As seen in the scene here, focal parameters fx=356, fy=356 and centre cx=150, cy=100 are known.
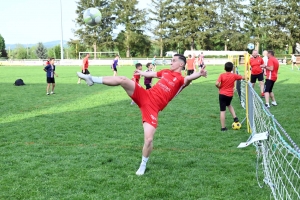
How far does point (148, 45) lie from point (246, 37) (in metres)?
21.2

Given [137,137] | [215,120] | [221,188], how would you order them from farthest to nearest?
[215,120] → [137,137] → [221,188]

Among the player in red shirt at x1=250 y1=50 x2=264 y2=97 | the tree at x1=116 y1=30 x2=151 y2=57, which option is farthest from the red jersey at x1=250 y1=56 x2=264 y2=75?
the tree at x1=116 y1=30 x2=151 y2=57

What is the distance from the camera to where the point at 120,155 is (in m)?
6.95

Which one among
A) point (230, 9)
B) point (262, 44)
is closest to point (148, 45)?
point (230, 9)

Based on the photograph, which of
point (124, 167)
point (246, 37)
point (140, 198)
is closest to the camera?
point (140, 198)

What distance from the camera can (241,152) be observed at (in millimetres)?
7133

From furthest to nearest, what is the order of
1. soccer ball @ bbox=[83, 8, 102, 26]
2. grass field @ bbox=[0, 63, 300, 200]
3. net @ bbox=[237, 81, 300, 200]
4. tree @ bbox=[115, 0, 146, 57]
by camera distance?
tree @ bbox=[115, 0, 146, 57]
soccer ball @ bbox=[83, 8, 102, 26]
grass field @ bbox=[0, 63, 300, 200]
net @ bbox=[237, 81, 300, 200]

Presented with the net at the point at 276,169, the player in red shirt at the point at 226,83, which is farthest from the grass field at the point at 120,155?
the player in red shirt at the point at 226,83

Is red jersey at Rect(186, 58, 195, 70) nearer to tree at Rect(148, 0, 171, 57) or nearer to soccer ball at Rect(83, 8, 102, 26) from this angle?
soccer ball at Rect(83, 8, 102, 26)

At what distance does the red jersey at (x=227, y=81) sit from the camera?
873 centimetres

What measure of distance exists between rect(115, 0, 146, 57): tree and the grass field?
67783 mm

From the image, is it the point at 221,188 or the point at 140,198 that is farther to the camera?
the point at 221,188

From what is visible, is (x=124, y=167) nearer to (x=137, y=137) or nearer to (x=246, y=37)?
(x=137, y=137)

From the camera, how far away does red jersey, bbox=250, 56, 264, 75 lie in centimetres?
1438
